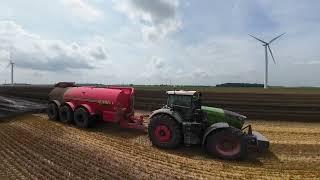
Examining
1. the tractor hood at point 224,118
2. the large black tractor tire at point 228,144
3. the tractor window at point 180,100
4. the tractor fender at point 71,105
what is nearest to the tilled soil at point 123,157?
the large black tractor tire at point 228,144

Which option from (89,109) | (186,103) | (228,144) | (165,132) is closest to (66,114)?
(89,109)

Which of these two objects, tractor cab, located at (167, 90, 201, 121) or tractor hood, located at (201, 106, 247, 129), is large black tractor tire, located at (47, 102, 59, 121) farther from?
tractor hood, located at (201, 106, 247, 129)

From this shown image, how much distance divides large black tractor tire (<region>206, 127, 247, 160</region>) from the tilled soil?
0.32 meters

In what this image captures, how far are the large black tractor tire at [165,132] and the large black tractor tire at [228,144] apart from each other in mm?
1312

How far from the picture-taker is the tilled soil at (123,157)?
11.6 meters

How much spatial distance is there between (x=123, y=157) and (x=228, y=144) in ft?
12.2

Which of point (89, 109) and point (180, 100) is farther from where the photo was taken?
point (89, 109)

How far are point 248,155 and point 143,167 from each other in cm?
428

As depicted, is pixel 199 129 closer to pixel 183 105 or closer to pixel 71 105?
pixel 183 105

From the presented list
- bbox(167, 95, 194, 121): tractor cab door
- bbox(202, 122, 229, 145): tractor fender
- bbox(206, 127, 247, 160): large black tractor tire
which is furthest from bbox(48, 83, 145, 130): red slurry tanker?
bbox(206, 127, 247, 160): large black tractor tire

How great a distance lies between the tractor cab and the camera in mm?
14779

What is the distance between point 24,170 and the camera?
11.8 meters

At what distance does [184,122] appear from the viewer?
14.6 m

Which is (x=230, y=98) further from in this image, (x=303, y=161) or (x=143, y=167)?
(x=143, y=167)
